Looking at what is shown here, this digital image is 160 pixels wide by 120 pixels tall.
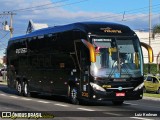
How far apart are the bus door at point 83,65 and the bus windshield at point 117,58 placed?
1.36ft

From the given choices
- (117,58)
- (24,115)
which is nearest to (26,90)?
(117,58)

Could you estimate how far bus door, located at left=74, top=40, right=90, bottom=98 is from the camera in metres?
19.2

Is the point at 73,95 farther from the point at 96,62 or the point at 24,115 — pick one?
the point at 24,115

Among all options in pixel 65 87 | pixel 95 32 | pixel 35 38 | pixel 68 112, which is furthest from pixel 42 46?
pixel 68 112

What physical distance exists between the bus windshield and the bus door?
414mm

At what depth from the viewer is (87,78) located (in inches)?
757

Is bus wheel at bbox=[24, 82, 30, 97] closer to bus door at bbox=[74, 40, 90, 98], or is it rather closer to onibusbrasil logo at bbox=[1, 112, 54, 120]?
bus door at bbox=[74, 40, 90, 98]

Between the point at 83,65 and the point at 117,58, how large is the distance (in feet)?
4.80

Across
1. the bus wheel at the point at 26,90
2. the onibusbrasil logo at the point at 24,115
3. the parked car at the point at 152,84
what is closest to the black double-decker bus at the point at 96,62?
the onibusbrasil logo at the point at 24,115

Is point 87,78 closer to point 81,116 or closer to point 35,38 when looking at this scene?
point 81,116

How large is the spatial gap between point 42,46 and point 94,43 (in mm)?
5472

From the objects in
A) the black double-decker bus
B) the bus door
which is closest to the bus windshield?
the black double-decker bus

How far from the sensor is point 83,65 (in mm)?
19469

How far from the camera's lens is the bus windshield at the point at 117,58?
19.1 meters
